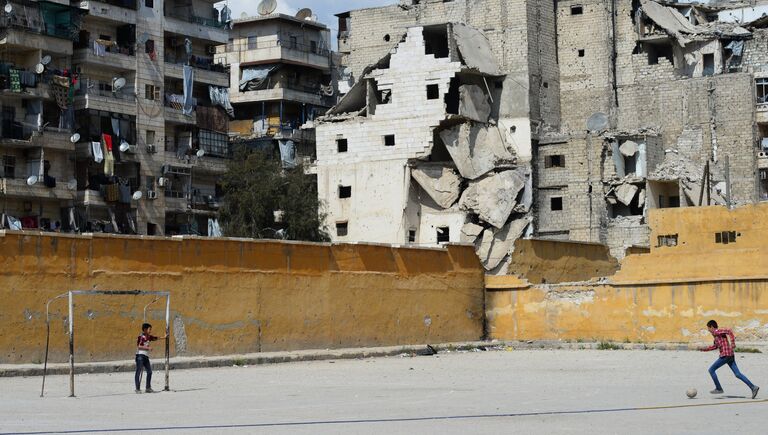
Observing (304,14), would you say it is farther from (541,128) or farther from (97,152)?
(97,152)

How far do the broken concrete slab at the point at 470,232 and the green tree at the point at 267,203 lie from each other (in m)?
5.37

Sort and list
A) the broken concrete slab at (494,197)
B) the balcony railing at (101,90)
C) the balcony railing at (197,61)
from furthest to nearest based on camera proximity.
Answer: the balcony railing at (197,61) → the broken concrete slab at (494,197) → the balcony railing at (101,90)

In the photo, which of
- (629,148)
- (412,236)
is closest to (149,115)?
(412,236)

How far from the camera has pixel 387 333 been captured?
37188 millimetres

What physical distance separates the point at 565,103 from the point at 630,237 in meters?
7.49

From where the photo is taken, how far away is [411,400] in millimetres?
21344

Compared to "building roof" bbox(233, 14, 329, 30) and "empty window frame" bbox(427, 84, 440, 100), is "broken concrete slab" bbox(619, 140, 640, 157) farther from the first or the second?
"building roof" bbox(233, 14, 329, 30)

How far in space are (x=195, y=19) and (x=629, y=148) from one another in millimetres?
18553

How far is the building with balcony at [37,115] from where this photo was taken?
164 feet

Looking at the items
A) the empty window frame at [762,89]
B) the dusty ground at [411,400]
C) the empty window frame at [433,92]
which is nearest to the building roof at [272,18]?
the empty window frame at [433,92]

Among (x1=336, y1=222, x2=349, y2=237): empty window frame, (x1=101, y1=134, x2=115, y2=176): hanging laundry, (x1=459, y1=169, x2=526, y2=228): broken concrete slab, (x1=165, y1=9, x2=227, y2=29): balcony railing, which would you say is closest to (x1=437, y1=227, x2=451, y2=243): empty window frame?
(x1=459, y1=169, x2=526, y2=228): broken concrete slab

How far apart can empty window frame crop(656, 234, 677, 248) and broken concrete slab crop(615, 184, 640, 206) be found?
572 inches

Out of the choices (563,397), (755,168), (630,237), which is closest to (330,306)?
(563,397)

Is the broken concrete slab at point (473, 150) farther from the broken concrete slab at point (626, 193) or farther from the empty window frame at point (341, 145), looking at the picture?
the broken concrete slab at point (626, 193)
